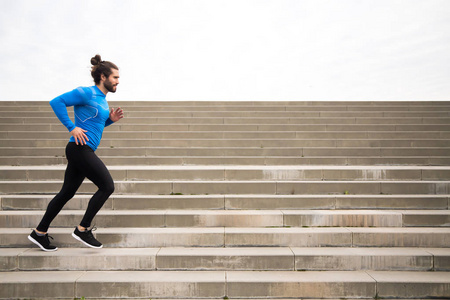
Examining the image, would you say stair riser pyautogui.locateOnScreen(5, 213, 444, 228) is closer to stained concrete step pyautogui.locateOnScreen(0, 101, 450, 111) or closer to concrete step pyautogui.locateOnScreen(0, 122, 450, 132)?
concrete step pyautogui.locateOnScreen(0, 122, 450, 132)

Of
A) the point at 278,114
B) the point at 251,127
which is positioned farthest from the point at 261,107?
the point at 251,127

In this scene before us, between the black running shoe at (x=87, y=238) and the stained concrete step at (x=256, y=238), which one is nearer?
the black running shoe at (x=87, y=238)

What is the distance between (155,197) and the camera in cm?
444

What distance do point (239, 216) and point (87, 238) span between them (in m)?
1.77

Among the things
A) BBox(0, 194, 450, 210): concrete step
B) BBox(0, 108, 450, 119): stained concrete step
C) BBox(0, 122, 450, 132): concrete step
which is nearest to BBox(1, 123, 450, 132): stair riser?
BBox(0, 122, 450, 132): concrete step

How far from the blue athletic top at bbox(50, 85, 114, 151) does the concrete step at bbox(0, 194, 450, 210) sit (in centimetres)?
143

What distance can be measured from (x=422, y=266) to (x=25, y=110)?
30.9 ft

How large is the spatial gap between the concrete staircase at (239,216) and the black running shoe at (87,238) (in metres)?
0.11

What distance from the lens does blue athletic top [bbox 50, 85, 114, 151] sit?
3.02 meters
